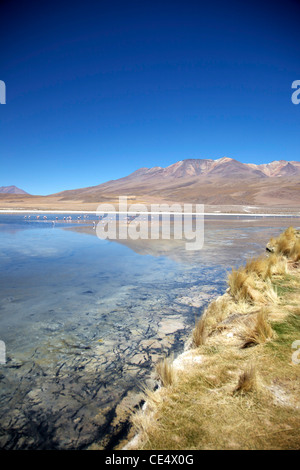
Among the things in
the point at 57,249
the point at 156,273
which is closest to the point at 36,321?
the point at 156,273

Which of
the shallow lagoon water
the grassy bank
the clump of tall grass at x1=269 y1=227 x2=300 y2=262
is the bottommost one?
the shallow lagoon water

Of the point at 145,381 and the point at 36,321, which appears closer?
the point at 145,381

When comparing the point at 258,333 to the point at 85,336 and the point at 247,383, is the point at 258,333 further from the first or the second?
the point at 85,336

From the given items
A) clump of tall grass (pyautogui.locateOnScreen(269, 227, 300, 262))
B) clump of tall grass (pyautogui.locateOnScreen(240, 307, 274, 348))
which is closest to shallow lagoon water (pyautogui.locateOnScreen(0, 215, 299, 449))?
clump of tall grass (pyautogui.locateOnScreen(240, 307, 274, 348))

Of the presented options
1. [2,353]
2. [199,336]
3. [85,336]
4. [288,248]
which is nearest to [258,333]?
[199,336]

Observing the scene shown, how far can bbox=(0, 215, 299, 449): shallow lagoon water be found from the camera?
2.23 meters

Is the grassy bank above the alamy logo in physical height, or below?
above

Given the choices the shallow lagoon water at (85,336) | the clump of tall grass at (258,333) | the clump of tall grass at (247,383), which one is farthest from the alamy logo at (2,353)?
the clump of tall grass at (258,333)

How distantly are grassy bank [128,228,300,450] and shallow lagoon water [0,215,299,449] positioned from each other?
1.43 ft

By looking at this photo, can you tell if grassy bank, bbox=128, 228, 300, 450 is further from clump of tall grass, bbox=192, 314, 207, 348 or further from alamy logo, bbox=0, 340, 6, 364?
alamy logo, bbox=0, 340, 6, 364

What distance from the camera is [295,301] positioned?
13.8 feet

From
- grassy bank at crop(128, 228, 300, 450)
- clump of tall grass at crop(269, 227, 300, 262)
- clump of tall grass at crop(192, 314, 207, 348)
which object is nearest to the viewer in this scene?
grassy bank at crop(128, 228, 300, 450)
